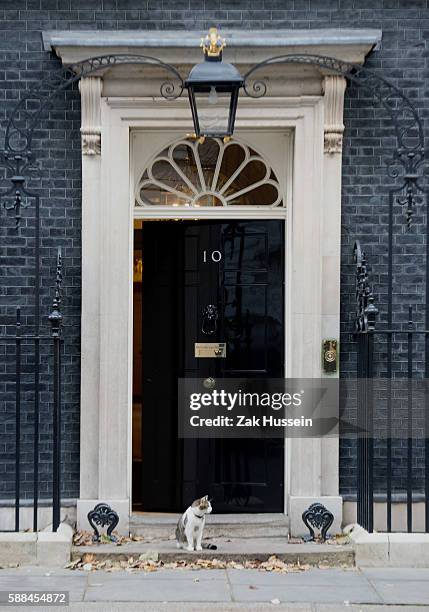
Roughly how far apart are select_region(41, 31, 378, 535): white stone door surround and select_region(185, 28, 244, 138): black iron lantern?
37.9 inches

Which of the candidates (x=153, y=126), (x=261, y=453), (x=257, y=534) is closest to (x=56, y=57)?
(x=153, y=126)

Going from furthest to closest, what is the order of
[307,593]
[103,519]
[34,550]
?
1. [103,519]
2. [34,550]
3. [307,593]

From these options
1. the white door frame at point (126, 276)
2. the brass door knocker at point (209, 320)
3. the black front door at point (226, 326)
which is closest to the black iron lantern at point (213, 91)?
the white door frame at point (126, 276)

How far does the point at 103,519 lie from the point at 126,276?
1984mm

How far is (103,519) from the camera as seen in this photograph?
25.4 ft

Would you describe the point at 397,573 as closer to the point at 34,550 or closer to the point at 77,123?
the point at 34,550

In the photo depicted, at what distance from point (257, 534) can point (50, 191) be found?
3.34m

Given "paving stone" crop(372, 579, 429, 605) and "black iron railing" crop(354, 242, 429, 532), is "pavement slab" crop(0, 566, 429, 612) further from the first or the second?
"black iron railing" crop(354, 242, 429, 532)

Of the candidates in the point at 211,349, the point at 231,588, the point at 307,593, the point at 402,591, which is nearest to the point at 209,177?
the point at 211,349

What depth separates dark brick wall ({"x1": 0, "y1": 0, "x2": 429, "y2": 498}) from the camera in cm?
809

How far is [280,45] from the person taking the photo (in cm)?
775

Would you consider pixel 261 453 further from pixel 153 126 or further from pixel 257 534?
pixel 153 126

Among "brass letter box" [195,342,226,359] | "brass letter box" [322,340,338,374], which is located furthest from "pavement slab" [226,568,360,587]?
"brass letter box" [195,342,226,359]

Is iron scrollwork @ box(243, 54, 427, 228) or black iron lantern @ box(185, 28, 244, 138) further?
iron scrollwork @ box(243, 54, 427, 228)
